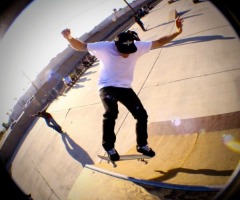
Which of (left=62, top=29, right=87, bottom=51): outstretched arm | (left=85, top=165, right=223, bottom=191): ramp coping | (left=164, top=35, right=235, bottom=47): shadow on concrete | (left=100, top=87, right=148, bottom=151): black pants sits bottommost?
(left=164, top=35, right=235, bottom=47): shadow on concrete

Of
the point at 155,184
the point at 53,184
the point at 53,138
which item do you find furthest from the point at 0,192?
the point at 53,138

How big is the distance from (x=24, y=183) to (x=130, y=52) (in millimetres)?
6381

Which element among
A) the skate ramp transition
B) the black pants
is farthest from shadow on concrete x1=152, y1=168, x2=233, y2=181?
the black pants

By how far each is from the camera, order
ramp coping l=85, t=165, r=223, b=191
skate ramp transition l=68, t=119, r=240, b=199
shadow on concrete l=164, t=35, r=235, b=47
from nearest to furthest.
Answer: ramp coping l=85, t=165, r=223, b=191, skate ramp transition l=68, t=119, r=240, b=199, shadow on concrete l=164, t=35, r=235, b=47

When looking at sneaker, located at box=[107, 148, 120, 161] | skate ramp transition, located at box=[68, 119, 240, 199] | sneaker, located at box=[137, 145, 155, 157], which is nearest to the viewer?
skate ramp transition, located at box=[68, 119, 240, 199]

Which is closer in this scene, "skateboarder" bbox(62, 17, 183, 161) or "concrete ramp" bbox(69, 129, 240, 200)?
"concrete ramp" bbox(69, 129, 240, 200)

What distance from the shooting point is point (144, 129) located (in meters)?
3.46

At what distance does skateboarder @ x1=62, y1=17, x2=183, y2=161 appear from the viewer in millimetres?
3209

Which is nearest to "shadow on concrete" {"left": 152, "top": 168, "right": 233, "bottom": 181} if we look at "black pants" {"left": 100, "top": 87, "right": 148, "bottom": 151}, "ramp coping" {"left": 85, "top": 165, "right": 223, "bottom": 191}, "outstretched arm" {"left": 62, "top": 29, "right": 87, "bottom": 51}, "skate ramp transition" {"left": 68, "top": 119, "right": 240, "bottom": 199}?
"skate ramp transition" {"left": 68, "top": 119, "right": 240, "bottom": 199}

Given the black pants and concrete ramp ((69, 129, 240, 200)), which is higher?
the black pants

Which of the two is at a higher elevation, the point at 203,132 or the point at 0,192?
the point at 0,192

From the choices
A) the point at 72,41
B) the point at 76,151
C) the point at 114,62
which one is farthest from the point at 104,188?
the point at 76,151

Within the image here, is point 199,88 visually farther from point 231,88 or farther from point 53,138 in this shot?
point 53,138

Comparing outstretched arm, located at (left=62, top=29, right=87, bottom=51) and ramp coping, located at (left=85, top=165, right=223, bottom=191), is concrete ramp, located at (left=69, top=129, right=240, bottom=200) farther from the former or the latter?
outstretched arm, located at (left=62, top=29, right=87, bottom=51)
